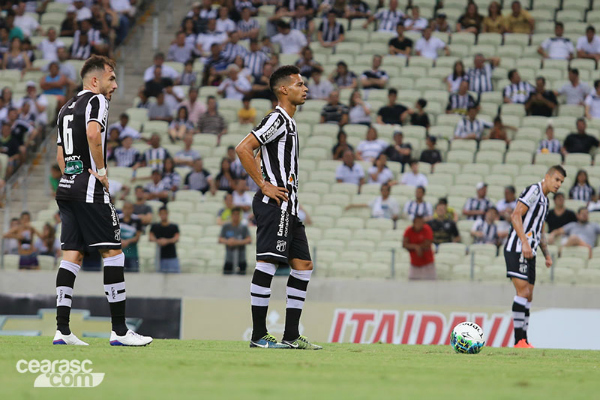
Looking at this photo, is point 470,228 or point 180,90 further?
point 180,90

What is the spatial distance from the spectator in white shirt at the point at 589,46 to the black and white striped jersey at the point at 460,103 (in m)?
2.96

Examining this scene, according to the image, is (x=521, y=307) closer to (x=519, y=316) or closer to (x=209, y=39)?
(x=519, y=316)

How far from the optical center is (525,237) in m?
12.2

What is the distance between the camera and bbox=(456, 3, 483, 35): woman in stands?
2194 centimetres

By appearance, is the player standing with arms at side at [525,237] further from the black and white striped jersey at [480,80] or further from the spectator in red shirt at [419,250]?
the black and white striped jersey at [480,80]

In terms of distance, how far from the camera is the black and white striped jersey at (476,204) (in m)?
17.0

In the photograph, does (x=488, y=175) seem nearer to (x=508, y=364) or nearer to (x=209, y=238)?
(x=209, y=238)

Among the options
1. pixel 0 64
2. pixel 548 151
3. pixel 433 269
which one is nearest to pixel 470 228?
pixel 433 269

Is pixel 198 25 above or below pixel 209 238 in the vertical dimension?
above

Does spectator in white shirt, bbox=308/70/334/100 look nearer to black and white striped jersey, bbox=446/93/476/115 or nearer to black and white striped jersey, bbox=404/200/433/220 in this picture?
black and white striped jersey, bbox=446/93/476/115

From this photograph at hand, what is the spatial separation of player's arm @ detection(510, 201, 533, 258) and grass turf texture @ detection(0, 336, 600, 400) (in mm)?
3557

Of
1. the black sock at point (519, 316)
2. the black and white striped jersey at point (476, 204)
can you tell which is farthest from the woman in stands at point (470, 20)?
the black sock at point (519, 316)

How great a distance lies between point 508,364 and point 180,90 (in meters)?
14.1

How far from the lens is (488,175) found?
18172 millimetres
